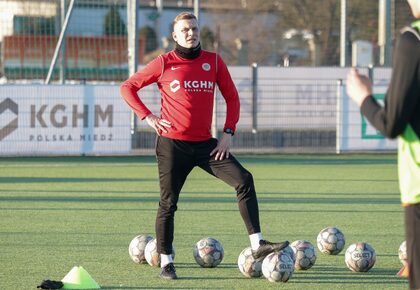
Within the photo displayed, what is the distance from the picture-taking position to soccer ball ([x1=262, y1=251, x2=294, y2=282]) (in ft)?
27.5

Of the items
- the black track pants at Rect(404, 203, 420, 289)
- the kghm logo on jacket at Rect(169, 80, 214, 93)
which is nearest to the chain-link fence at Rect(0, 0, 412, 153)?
the kghm logo on jacket at Rect(169, 80, 214, 93)

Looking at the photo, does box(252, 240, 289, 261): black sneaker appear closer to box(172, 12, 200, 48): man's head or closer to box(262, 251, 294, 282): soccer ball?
box(262, 251, 294, 282): soccer ball

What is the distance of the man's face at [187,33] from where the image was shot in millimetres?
8438

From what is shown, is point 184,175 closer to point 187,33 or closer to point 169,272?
point 169,272

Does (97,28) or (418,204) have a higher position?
(97,28)

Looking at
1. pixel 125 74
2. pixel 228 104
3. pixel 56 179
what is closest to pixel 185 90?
pixel 228 104

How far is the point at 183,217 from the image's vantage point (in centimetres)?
1273

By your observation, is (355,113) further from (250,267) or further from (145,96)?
(250,267)

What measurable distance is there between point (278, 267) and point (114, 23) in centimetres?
1615

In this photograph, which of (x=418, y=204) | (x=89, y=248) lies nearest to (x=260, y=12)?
(x=89, y=248)

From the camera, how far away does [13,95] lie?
20.8 m

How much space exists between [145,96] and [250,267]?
560 inches

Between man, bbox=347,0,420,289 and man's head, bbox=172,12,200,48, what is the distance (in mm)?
3357

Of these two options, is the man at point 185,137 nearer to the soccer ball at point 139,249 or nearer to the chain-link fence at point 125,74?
the soccer ball at point 139,249
